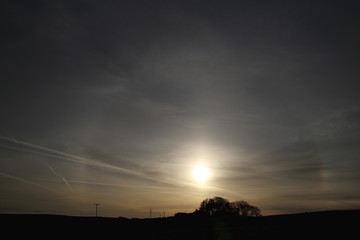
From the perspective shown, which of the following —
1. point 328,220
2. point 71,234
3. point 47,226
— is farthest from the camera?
point 47,226

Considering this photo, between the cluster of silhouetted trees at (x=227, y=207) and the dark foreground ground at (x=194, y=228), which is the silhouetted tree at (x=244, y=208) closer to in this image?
the cluster of silhouetted trees at (x=227, y=207)

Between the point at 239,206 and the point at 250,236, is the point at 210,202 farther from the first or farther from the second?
the point at 250,236

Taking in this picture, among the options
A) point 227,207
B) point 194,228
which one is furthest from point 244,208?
point 194,228

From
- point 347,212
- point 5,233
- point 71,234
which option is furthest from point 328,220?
point 5,233

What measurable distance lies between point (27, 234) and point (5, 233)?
2624mm

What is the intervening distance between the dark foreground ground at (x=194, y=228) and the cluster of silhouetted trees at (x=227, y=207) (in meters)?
102

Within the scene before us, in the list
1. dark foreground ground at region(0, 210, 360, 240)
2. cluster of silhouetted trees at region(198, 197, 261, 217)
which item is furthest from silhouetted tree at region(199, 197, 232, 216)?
dark foreground ground at region(0, 210, 360, 240)

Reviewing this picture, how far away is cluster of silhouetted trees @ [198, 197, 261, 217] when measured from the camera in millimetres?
135625

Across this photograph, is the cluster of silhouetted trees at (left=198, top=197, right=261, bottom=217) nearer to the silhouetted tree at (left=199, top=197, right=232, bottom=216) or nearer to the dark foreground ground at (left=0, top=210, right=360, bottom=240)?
the silhouetted tree at (left=199, top=197, right=232, bottom=216)

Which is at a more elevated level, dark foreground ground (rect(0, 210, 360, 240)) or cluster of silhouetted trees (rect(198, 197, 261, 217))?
dark foreground ground (rect(0, 210, 360, 240))

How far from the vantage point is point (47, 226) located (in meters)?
34.5

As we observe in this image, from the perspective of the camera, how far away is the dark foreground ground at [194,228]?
2244 centimetres

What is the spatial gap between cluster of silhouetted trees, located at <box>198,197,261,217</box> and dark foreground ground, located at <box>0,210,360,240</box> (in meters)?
102

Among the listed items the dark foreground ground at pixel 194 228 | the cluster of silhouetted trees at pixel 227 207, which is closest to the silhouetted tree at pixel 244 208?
the cluster of silhouetted trees at pixel 227 207
